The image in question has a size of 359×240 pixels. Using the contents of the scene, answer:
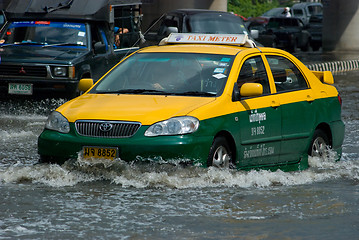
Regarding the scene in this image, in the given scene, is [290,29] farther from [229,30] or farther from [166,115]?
[166,115]

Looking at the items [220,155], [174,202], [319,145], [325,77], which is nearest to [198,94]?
[220,155]

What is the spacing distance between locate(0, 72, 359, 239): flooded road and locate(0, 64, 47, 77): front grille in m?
4.84

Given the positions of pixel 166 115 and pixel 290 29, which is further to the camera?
pixel 290 29

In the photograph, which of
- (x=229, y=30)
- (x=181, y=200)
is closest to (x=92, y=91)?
(x=181, y=200)

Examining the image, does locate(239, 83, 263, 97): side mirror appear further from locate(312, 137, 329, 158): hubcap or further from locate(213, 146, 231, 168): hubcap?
locate(312, 137, 329, 158): hubcap

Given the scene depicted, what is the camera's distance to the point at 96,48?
14836 mm

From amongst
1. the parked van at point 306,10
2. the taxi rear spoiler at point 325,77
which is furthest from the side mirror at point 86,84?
the parked van at point 306,10

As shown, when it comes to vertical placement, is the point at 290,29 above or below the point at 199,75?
below

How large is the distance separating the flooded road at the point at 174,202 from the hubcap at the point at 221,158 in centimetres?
10

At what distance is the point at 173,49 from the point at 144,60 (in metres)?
0.32

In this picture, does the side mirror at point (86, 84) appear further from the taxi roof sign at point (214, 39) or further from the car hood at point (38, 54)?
the car hood at point (38, 54)

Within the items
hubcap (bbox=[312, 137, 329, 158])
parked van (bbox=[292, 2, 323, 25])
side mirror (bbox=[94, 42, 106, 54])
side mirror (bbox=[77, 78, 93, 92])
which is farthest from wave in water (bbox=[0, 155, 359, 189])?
parked van (bbox=[292, 2, 323, 25])

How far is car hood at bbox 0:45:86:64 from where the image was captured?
554 inches

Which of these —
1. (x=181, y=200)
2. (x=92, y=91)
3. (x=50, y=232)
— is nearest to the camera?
(x=50, y=232)
